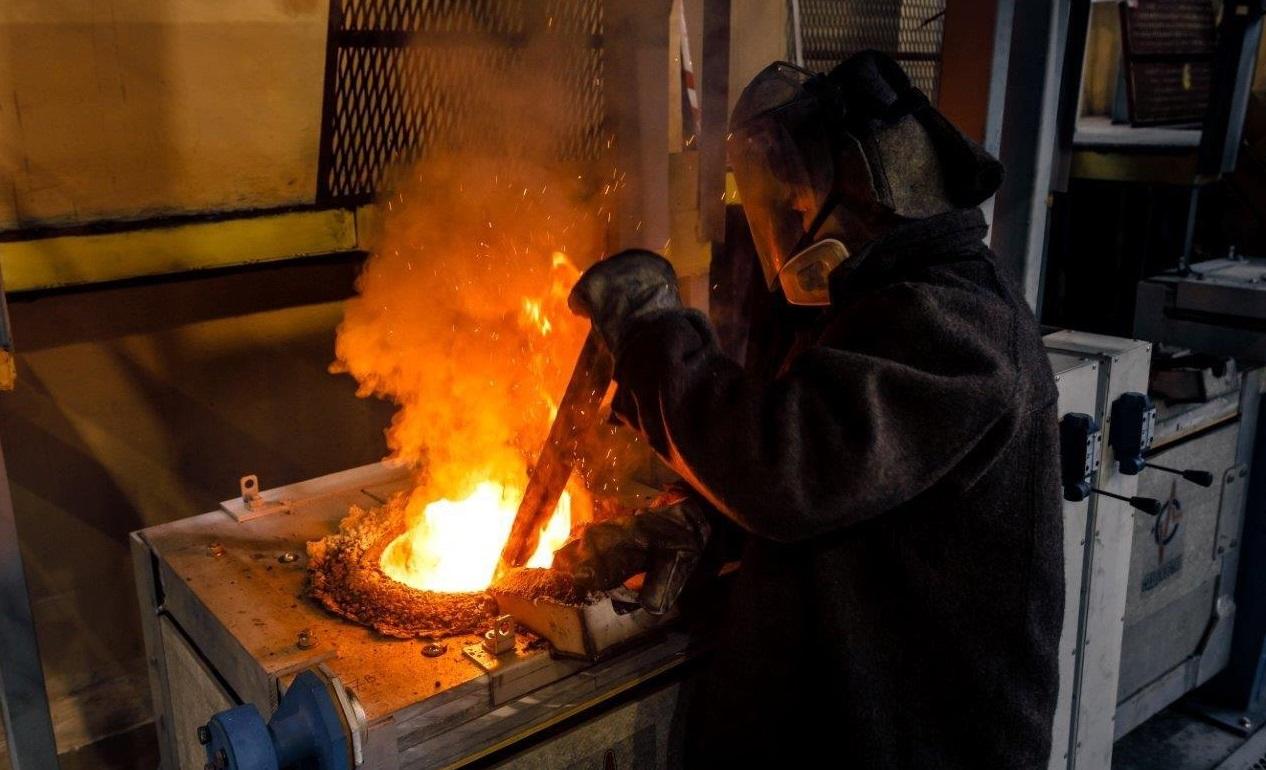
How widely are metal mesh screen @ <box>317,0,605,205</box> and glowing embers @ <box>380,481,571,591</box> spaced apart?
1106 millimetres

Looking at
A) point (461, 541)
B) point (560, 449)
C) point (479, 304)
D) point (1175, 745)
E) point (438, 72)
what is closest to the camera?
point (560, 449)

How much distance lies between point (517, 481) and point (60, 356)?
1448 mm

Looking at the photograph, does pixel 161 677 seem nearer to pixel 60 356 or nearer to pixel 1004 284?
pixel 60 356

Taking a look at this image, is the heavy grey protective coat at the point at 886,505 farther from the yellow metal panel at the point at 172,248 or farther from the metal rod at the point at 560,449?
the yellow metal panel at the point at 172,248

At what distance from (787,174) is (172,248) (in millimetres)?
1981

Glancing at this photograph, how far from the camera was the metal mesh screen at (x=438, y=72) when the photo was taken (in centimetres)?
264

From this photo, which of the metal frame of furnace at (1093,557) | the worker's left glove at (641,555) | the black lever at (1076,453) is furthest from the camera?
the metal frame of furnace at (1093,557)

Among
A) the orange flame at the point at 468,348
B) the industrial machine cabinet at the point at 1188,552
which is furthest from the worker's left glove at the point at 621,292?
the industrial machine cabinet at the point at 1188,552

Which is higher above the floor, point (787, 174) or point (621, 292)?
point (787, 174)

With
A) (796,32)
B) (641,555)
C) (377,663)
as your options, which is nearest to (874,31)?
(796,32)

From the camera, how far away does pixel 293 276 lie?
326 cm

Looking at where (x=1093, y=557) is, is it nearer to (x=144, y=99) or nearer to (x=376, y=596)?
(x=376, y=596)

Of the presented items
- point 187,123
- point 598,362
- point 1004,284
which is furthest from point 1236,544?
point 187,123

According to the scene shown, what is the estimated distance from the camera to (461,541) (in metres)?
2.18
